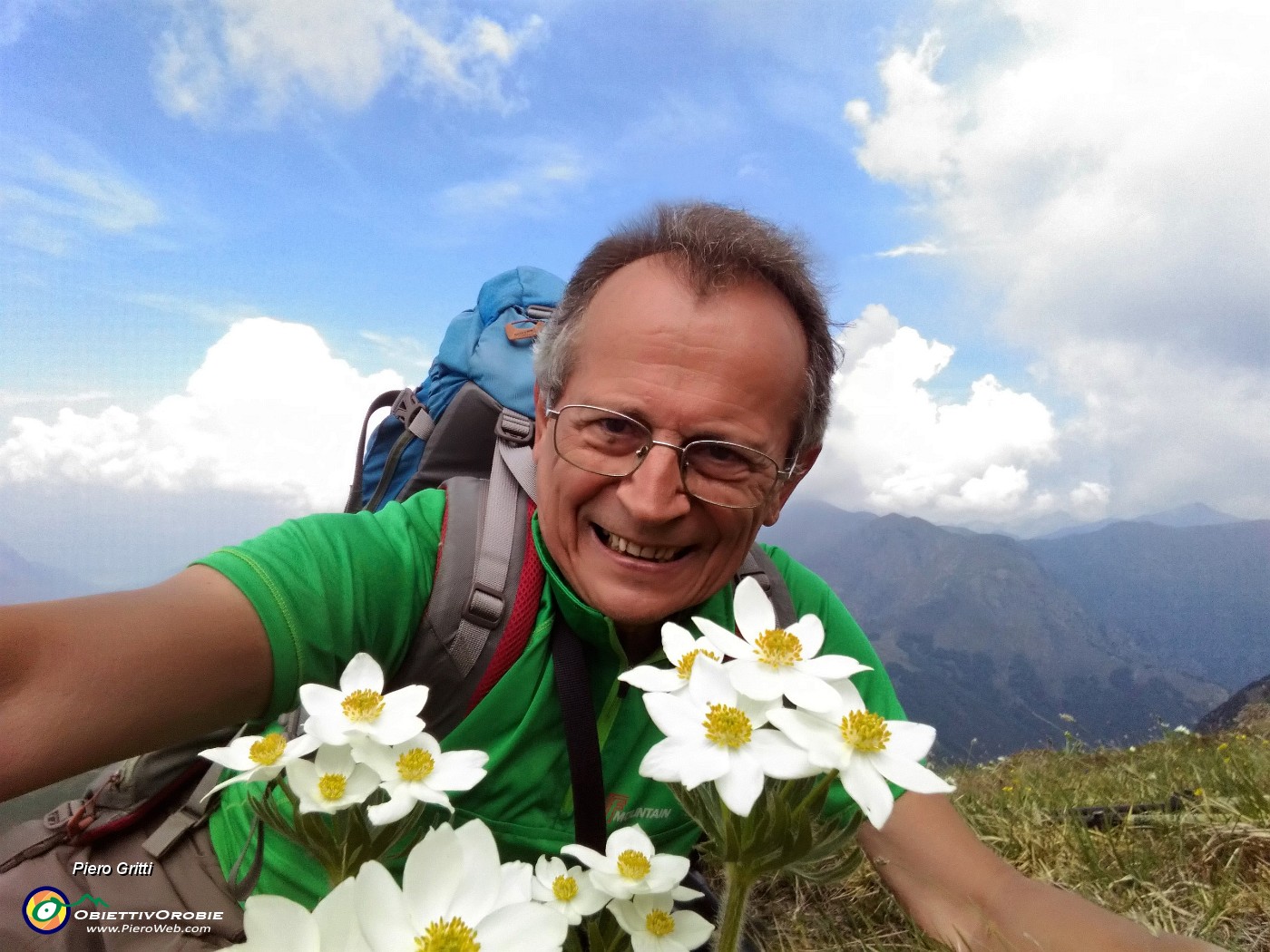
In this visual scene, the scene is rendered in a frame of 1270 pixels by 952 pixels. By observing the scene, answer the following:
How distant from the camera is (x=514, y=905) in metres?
0.70

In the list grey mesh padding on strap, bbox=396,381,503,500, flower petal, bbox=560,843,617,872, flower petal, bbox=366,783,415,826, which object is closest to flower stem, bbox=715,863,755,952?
flower petal, bbox=560,843,617,872

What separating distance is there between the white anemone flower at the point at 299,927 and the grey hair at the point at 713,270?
1.77 metres

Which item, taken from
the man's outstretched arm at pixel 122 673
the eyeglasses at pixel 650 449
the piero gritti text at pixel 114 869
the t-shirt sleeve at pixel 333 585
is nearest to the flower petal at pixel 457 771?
the man's outstretched arm at pixel 122 673

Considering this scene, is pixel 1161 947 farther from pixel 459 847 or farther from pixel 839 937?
pixel 459 847

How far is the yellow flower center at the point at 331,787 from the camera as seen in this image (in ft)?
3.07

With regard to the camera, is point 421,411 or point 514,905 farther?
point 421,411

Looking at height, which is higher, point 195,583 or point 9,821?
point 195,583

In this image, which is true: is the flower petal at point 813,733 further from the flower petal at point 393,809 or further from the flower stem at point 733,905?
the flower petal at point 393,809

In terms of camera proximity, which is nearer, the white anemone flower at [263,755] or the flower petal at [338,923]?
the flower petal at [338,923]

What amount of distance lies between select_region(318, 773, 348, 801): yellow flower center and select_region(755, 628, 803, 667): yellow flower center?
1.83 feet

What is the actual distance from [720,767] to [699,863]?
9.50ft

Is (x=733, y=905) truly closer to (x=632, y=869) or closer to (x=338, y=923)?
(x=632, y=869)

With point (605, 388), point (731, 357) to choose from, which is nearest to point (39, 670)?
point (605, 388)

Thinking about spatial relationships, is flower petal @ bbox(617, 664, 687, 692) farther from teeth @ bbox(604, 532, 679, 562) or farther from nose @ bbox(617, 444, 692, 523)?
teeth @ bbox(604, 532, 679, 562)
